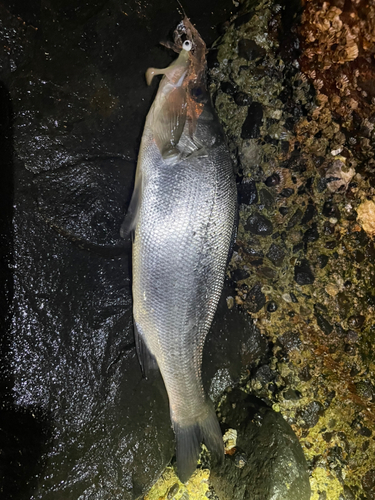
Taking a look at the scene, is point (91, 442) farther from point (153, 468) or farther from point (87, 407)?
point (153, 468)

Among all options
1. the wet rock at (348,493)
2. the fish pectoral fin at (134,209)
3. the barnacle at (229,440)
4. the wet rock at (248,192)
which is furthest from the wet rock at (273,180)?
the wet rock at (348,493)

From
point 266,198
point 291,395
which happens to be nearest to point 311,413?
point 291,395

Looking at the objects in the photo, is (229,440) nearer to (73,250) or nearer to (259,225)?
(259,225)

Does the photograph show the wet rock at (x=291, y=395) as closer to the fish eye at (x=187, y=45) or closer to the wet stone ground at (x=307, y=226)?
the wet stone ground at (x=307, y=226)

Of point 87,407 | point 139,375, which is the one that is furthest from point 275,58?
point 87,407

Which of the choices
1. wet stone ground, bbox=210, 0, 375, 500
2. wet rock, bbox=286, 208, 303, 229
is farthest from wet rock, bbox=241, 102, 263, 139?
wet rock, bbox=286, 208, 303, 229

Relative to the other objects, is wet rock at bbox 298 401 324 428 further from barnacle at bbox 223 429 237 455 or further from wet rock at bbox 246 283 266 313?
wet rock at bbox 246 283 266 313
